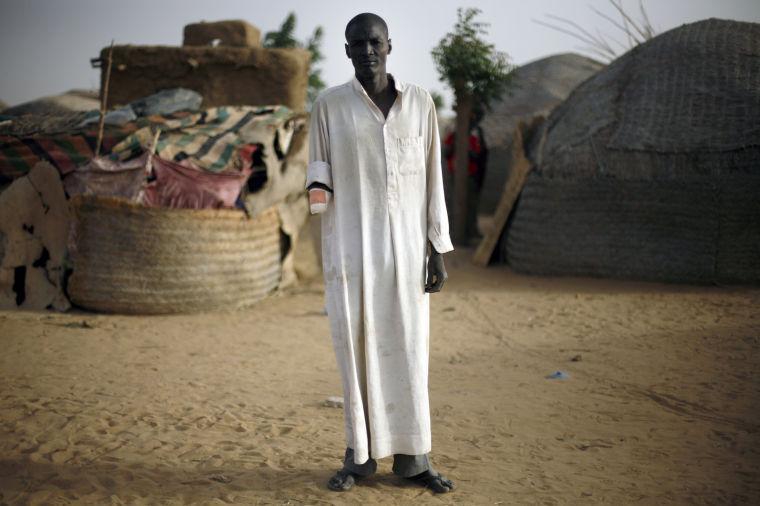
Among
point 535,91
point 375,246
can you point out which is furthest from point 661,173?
point 535,91

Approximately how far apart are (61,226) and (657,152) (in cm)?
548

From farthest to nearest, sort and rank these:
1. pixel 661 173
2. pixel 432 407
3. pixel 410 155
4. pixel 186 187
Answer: pixel 661 173 < pixel 186 187 < pixel 432 407 < pixel 410 155

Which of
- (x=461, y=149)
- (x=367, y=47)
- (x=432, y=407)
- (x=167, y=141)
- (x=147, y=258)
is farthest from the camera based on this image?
(x=461, y=149)

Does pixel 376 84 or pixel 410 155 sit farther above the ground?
pixel 376 84

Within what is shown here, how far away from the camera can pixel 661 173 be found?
22.0 ft

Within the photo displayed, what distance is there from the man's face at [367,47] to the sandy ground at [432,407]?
5.13 feet

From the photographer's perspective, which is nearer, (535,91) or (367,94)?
(367,94)

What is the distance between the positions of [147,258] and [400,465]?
362 centimetres

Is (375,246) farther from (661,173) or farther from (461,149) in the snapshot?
(461,149)

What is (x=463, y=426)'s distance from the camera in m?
3.30

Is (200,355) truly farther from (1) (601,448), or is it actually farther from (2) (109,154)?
(1) (601,448)

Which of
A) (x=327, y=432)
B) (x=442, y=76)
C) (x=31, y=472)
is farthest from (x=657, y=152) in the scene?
(x=31, y=472)

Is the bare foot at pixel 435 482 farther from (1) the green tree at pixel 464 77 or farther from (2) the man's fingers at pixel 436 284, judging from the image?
(1) the green tree at pixel 464 77

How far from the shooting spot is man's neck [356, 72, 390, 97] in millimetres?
2531
